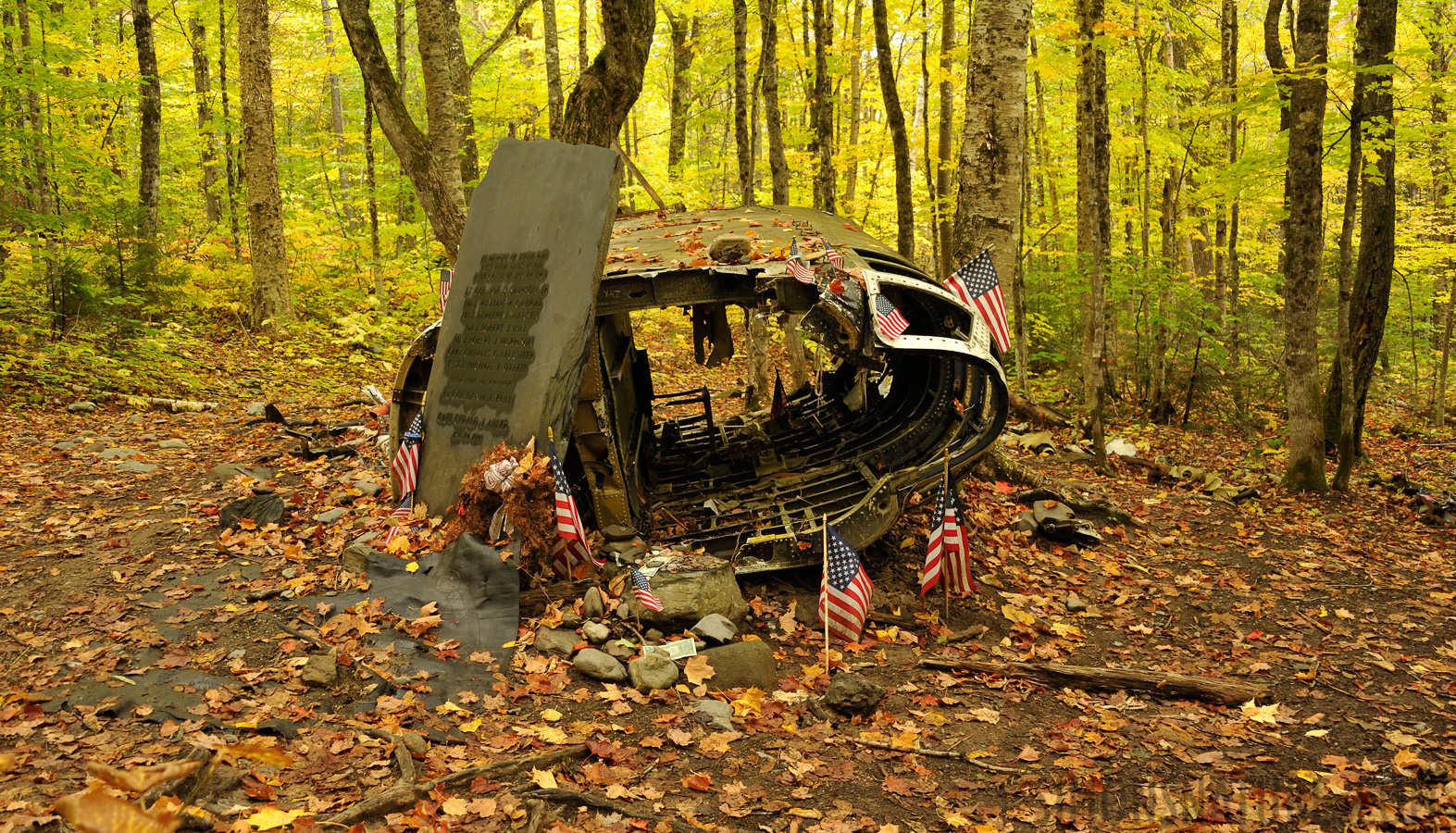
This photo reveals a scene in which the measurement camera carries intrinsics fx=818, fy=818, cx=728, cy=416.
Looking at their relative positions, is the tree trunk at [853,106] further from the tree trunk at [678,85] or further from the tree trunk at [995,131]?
the tree trunk at [995,131]

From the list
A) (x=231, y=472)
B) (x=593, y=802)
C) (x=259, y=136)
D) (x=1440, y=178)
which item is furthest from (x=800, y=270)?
(x=1440, y=178)

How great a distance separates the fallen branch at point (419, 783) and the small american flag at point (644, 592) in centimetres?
150

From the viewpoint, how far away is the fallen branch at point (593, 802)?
13.3 feet

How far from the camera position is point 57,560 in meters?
6.17

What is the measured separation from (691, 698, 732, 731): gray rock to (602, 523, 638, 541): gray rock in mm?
2052

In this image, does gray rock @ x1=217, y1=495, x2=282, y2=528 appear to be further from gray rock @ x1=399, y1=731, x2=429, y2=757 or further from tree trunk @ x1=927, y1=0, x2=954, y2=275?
tree trunk @ x1=927, y1=0, x2=954, y2=275

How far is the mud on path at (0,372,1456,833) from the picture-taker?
13.6ft

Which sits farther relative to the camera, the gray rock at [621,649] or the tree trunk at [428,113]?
the tree trunk at [428,113]

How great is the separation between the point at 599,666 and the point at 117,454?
6980mm

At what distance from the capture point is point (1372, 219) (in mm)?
10555

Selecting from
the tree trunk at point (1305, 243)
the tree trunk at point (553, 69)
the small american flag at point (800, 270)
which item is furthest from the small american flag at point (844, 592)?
the tree trunk at point (553, 69)

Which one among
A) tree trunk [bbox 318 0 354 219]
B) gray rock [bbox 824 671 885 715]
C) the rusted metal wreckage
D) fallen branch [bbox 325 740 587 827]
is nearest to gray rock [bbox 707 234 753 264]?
the rusted metal wreckage

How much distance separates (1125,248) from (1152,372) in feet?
15.1

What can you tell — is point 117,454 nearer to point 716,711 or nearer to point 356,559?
point 356,559
